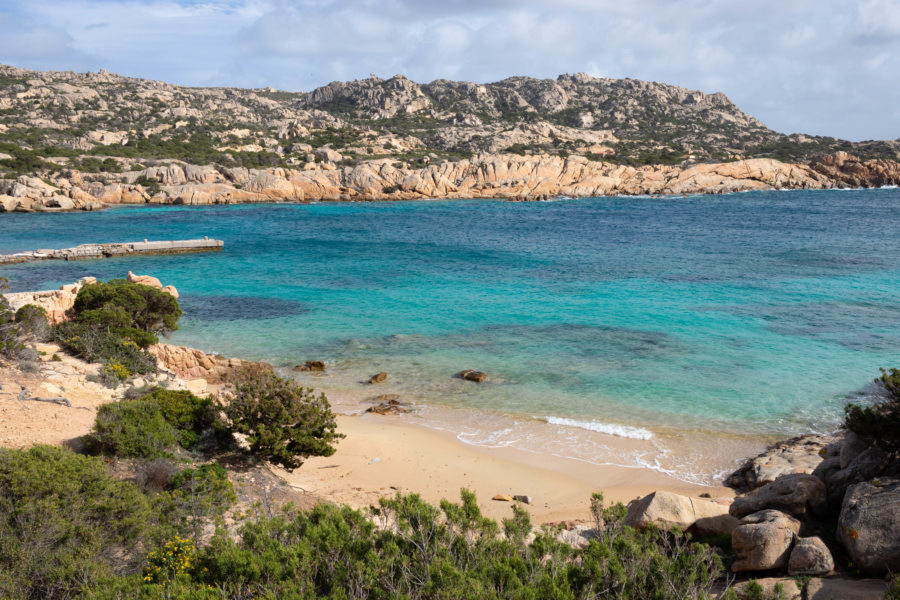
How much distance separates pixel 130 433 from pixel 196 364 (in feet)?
27.5

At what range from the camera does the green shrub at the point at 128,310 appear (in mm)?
16641

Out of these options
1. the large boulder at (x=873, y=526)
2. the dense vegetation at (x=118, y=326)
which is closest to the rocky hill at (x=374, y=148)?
the dense vegetation at (x=118, y=326)

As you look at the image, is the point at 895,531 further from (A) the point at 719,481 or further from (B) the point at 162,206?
(B) the point at 162,206

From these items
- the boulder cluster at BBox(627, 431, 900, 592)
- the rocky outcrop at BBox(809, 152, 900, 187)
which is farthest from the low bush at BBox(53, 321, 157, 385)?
the rocky outcrop at BBox(809, 152, 900, 187)

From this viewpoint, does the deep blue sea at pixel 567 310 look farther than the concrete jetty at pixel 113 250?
No

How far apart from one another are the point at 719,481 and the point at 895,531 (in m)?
5.08

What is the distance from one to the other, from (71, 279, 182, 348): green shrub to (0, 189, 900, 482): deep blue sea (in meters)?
1.87

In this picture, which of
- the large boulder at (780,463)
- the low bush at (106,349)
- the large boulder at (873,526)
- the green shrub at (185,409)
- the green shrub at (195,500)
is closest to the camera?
the large boulder at (873,526)

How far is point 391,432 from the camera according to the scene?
44.1 feet

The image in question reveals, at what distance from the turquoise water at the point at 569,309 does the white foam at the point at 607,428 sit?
0.11 metres

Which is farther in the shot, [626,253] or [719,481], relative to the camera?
[626,253]

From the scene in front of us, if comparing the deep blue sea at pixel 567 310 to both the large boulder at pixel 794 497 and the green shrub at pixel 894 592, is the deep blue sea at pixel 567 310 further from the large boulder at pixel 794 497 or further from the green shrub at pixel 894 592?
the green shrub at pixel 894 592

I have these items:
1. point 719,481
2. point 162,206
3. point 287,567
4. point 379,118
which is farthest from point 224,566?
point 379,118

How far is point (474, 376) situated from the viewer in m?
16.8
